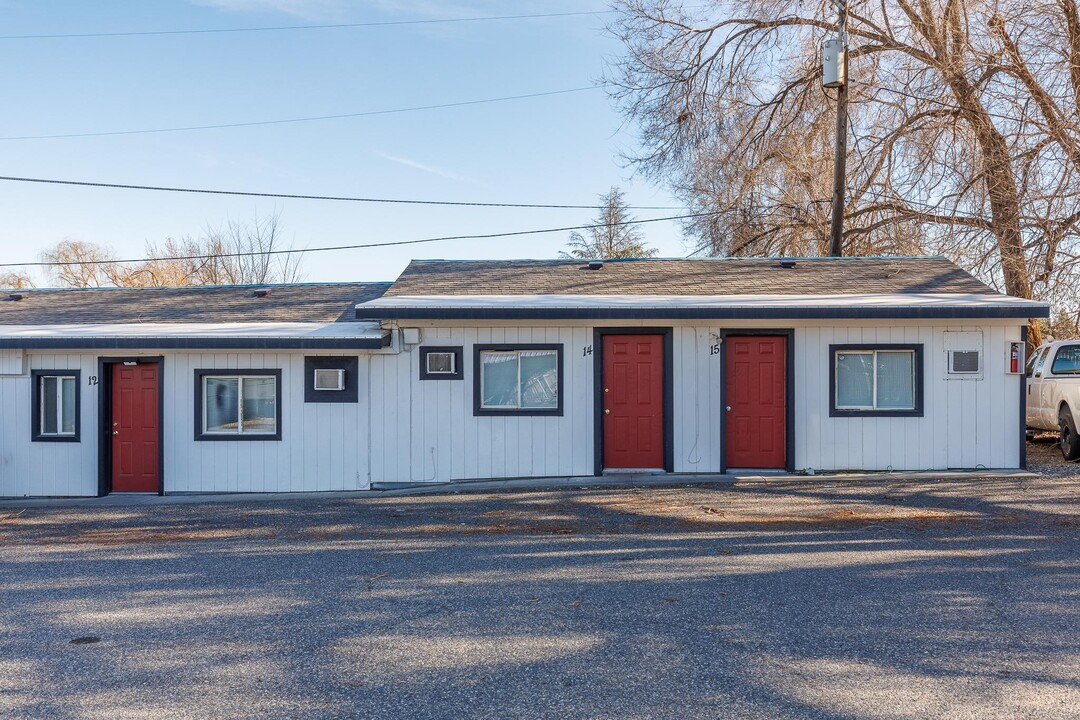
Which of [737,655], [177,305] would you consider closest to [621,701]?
[737,655]

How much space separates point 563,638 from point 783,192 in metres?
19.8

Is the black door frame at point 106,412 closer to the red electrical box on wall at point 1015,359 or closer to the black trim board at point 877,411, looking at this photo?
the black trim board at point 877,411

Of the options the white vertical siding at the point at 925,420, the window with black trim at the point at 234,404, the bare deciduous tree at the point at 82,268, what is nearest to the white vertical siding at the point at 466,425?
the window with black trim at the point at 234,404

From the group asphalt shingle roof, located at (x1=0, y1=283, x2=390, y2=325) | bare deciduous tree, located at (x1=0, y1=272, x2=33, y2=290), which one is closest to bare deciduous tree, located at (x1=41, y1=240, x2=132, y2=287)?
bare deciduous tree, located at (x1=0, y1=272, x2=33, y2=290)

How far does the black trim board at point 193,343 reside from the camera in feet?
40.4

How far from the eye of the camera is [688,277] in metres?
14.5

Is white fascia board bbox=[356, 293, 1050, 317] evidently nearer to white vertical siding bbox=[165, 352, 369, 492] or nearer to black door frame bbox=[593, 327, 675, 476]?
black door frame bbox=[593, 327, 675, 476]

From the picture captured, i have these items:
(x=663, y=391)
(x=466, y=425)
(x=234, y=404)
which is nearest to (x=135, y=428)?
(x=234, y=404)

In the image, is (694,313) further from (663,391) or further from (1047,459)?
(1047,459)

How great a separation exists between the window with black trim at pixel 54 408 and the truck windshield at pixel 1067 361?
16.2 m

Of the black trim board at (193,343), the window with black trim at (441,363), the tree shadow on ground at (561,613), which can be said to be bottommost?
the tree shadow on ground at (561,613)

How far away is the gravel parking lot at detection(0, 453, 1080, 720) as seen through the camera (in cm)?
444

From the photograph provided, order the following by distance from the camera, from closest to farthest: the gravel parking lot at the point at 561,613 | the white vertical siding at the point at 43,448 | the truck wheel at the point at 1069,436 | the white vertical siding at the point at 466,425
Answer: the gravel parking lot at the point at 561,613 < the white vertical siding at the point at 466,425 < the white vertical siding at the point at 43,448 < the truck wheel at the point at 1069,436

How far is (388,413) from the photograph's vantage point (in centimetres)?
1264
